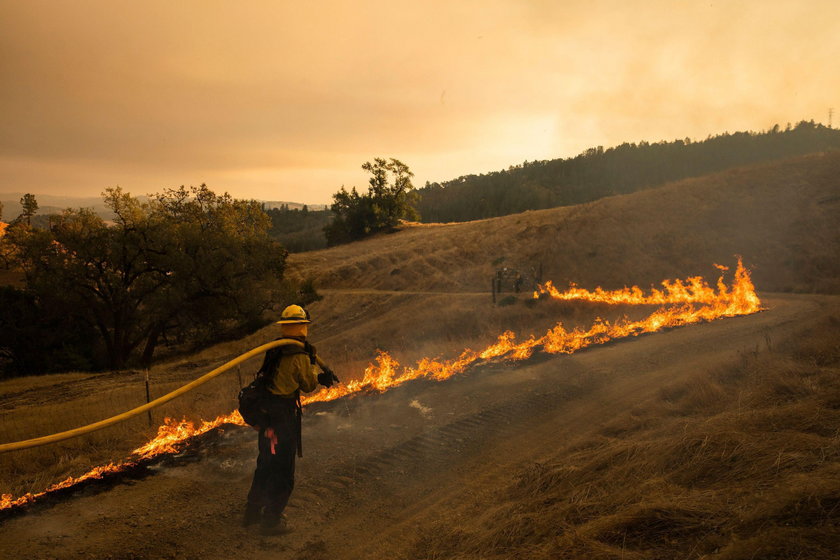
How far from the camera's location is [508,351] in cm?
1412

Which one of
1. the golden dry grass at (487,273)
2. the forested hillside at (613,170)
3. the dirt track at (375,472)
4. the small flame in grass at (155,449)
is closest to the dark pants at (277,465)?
the dirt track at (375,472)

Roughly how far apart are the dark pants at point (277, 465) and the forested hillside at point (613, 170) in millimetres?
96061

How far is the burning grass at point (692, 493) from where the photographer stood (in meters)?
3.02

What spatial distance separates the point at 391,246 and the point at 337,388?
39805mm

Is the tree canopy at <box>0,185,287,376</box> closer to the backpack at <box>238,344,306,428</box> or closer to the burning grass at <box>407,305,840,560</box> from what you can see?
the backpack at <box>238,344,306,428</box>

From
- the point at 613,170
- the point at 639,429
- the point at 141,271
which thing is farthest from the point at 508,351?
the point at 613,170

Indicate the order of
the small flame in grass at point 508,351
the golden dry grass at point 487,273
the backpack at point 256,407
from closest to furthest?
1. the backpack at point 256,407
2. the small flame in grass at point 508,351
3. the golden dry grass at point 487,273

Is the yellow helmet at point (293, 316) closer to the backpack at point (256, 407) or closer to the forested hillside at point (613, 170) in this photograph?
the backpack at point (256, 407)

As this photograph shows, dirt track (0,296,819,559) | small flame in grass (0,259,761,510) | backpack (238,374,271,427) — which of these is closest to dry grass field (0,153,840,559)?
dirt track (0,296,819,559)

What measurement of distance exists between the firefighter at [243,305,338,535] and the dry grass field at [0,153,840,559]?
789mm

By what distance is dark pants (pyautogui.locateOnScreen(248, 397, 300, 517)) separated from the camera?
545 centimetres

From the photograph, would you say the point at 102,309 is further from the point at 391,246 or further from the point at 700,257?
the point at 700,257

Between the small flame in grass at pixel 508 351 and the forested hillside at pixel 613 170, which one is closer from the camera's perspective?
the small flame in grass at pixel 508 351

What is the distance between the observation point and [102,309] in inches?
961
